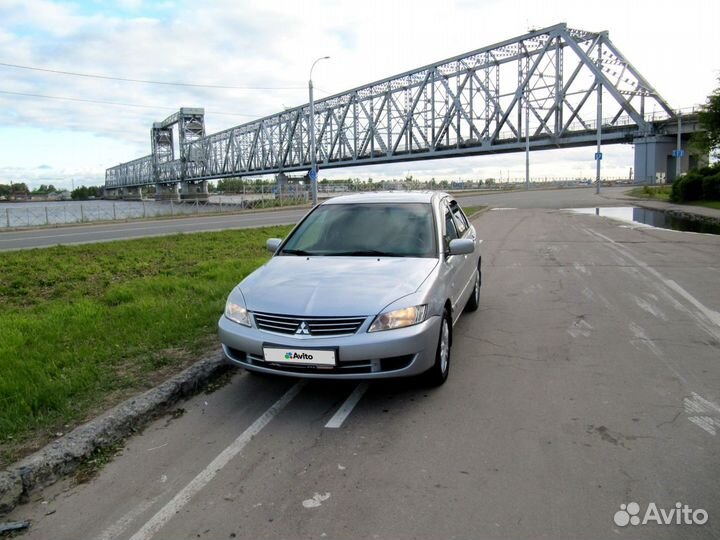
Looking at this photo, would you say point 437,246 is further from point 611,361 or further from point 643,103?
Answer: point 643,103

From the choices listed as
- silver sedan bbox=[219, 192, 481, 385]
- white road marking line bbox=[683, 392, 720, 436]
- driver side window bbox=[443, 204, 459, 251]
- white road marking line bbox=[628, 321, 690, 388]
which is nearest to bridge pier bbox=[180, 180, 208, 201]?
driver side window bbox=[443, 204, 459, 251]

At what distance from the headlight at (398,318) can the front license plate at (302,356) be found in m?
0.36

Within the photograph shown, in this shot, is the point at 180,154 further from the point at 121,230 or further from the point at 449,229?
the point at 449,229

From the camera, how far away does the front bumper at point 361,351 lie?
13.3 ft

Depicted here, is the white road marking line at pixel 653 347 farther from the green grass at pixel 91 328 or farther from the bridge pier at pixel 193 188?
the bridge pier at pixel 193 188

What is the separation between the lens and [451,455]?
3.57 meters

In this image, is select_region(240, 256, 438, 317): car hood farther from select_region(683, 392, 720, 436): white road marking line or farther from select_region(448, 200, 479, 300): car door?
select_region(683, 392, 720, 436): white road marking line

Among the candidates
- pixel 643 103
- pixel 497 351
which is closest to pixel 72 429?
pixel 497 351

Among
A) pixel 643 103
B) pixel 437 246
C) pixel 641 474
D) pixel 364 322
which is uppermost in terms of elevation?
pixel 643 103

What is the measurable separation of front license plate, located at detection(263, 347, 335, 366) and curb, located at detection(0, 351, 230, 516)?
99cm

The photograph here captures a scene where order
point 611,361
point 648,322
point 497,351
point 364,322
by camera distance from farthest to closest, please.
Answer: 1. point 648,322
2. point 497,351
3. point 611,361
4. point 364,322

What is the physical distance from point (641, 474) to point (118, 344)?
4795 millimetres

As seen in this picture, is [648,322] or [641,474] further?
[648,322]

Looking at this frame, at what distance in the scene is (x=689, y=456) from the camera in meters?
3.50
